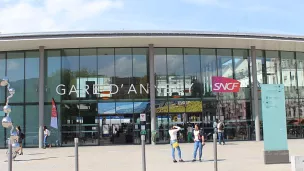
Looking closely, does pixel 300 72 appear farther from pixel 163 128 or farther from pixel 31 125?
pixel 31 125

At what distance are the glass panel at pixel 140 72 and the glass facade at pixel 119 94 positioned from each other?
66 millimetres

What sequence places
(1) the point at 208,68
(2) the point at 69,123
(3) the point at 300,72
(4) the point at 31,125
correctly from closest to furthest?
(2) the point at 69,123 < (4) the point at 31,125 < (1) the point at 208,68 < (3) the point at 300,72

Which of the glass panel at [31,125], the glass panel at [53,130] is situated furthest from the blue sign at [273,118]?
the glass panel at [31,125]

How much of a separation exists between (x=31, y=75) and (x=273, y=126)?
1755 centimetres

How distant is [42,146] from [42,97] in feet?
10.2

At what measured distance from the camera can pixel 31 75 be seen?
2611 cm

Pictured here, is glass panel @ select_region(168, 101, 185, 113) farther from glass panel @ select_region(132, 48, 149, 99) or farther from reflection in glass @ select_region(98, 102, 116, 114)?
reflection in glass @ select_region(98, 102, 116, 114)

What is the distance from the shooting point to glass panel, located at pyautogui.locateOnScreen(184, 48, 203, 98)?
26672 millimetres

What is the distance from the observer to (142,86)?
86.3 feet

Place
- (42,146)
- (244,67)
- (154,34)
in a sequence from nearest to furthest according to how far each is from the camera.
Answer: (154,34) < (42,146) < (244,67)

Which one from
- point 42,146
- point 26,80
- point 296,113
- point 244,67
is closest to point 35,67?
point 26,80

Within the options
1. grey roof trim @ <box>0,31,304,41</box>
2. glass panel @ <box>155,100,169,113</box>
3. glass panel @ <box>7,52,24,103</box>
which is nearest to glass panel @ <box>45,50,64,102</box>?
glass panel @ <box>7,52,24,103</box>

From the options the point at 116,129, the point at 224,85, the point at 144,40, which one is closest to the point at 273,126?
the point at 144,40

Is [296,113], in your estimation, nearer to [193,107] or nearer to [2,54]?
[193,107]
